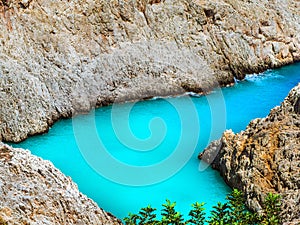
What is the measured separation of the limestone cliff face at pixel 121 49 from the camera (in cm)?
2495

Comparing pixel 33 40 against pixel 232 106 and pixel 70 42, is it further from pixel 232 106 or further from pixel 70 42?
pixel 232 106

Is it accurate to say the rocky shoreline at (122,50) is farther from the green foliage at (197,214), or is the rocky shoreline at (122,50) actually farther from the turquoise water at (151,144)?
the green foliage at (197,214)

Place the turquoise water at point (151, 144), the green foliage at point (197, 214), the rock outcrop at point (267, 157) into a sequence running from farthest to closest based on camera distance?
the turquoise water at point (151, 144) → the rock outcrop at point (267, 157) → the green foliage at point (197, 214)

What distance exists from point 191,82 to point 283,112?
1087 centimetres

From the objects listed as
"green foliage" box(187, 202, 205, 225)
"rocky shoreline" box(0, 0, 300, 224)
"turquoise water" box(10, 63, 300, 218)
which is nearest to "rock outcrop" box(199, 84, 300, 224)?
"turquoise water" box(10, 63, 300, 218)

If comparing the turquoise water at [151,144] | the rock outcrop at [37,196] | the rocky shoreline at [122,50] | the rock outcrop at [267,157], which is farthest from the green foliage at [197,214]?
the rocky shoreline at [122,50]

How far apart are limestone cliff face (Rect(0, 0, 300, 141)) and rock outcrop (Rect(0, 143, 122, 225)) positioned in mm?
11193

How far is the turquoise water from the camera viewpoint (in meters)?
18.9

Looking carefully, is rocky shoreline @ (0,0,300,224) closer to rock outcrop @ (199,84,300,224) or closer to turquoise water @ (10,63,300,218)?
turquoise water @ (10,63,300,218)

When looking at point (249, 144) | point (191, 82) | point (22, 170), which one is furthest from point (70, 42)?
point (22, 170)

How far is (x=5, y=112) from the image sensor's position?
77.8ft

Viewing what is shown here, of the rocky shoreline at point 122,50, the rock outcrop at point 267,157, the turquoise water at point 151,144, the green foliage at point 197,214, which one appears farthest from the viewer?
the rocky shoreline at point 122,50

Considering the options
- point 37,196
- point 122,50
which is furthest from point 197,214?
point 122,50

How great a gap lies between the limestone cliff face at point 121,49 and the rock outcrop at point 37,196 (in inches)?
441
